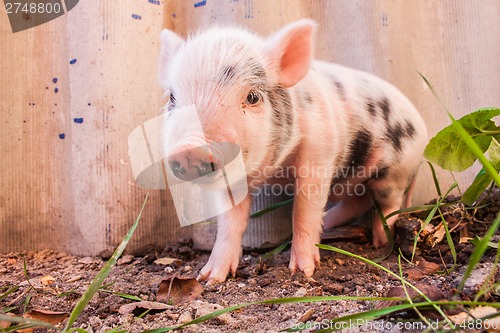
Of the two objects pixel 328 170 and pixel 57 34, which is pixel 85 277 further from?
pixel 57 34

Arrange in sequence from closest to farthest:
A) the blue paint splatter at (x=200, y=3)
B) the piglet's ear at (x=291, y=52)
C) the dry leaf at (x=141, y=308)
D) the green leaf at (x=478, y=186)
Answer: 1. the dry leaf at (x=141, y=308)
2. the green leaf at (x=478, y=186)
3. the piglet's ear at (x=291, y=52)
4. the blue paint splatter at (x=200, y=3)

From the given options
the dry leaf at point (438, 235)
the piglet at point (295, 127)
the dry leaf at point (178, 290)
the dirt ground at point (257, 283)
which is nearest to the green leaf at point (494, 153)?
the dirt ground at point (257, 283)

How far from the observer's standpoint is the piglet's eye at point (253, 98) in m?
1.83

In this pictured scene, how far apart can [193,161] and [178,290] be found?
1.95 feet

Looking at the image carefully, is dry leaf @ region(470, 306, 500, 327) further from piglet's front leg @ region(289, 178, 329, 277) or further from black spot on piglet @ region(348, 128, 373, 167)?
black spot on piglet @ region(348, 128, 373, 167)

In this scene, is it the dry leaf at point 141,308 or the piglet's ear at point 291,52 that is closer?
the dry leaf at point 141,308

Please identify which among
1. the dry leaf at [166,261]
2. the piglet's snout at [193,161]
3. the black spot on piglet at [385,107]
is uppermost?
Answer: the black spot on piglet at [385,107]

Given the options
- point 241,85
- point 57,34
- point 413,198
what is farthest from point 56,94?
point 413,198

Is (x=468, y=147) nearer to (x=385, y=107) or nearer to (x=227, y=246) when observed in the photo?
(x=385, y=107)

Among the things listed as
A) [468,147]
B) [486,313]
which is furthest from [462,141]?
[486,313]

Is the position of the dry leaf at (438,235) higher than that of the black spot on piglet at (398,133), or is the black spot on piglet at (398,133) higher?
the black spot on piglet at (398,133)

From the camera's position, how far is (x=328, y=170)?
7.13 ft

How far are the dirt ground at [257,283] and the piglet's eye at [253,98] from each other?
77cm

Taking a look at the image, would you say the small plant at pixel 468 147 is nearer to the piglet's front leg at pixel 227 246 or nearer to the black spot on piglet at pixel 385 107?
the black spot on piglet at pixel 385 107
